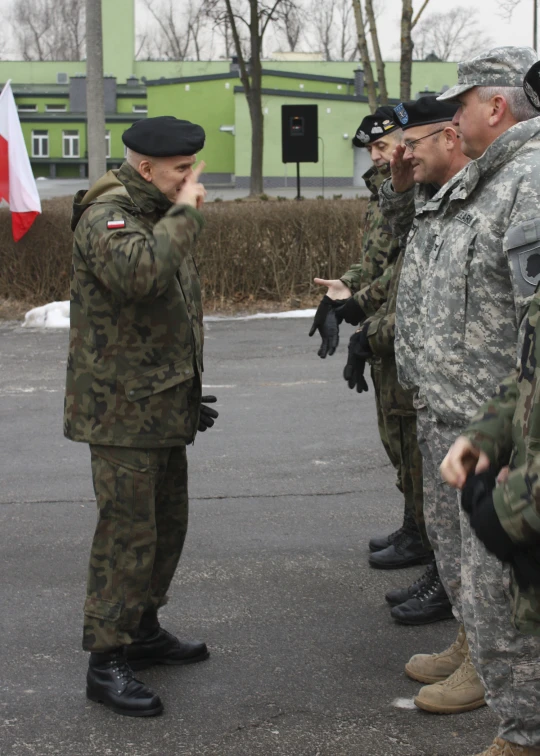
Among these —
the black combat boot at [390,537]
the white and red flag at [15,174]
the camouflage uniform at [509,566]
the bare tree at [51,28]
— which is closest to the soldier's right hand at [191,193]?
the camouflage uniform at [509,566]

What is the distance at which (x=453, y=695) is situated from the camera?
3629mm

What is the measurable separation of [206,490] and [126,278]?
3.05m

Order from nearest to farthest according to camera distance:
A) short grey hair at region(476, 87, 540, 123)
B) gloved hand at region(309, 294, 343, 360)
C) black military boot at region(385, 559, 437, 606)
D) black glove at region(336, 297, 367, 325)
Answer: short grey hair at region(476, 87, 540, 123), black military boot at region(385, 559, 437, 606), black glove at region(336, 297, 367, 325), gloved hand at region(309, 294, 343, 360)

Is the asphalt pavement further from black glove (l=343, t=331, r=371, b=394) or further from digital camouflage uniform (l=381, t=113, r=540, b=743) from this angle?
black glove (l=343, t=331, r=371, b=394)

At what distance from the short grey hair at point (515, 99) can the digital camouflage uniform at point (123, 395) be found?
1070 millimetres

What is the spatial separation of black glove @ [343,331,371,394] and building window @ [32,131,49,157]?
5829cm

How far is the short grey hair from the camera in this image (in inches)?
128

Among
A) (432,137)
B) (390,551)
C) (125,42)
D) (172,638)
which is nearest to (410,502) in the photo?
(390,551)

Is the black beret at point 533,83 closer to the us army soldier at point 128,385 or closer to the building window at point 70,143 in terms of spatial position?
the us army soldier at point 128,385

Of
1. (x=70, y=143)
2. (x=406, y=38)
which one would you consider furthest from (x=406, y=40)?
(x=70, y=143)

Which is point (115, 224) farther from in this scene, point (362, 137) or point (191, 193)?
point (362, 137)

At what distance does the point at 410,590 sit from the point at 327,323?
1.46m

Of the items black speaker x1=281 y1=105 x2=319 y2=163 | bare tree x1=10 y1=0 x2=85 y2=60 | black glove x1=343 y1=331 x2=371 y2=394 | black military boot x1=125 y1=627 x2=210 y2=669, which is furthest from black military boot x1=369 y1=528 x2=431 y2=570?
bare tree x1=10 y1=0 x2=85 y2=60

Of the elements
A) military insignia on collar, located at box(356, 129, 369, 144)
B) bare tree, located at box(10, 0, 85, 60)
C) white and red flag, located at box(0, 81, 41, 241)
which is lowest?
military insignia on collar, located at box(356, 129, 369, 144)
